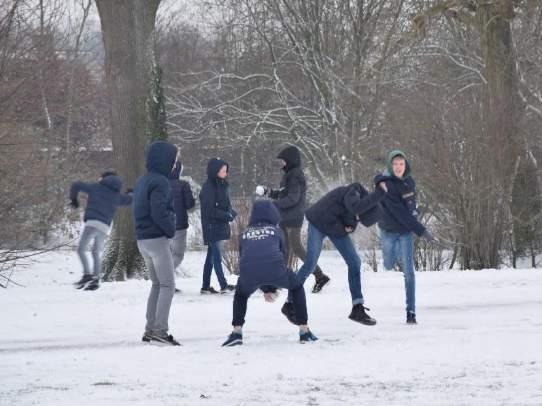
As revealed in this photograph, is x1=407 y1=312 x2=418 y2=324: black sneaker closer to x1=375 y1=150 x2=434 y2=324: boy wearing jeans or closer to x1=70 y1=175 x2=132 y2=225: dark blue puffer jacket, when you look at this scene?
x1=375 y1=150 x2=434 y2=324: boy wearing jeans

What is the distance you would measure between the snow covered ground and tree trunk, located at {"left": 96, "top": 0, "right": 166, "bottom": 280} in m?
3.07

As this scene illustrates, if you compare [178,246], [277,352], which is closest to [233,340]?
[277,352]

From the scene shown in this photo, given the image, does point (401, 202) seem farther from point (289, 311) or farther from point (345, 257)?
point (289, 311)

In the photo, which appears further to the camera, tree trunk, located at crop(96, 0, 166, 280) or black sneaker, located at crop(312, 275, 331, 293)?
tree trunk, located at crop(96, 0, 166, 280)

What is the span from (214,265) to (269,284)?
4.12 m

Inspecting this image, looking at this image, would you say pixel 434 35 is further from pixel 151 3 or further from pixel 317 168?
pixel 151 3

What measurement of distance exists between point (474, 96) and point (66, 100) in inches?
999

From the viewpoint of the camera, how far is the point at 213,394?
696 centimetres

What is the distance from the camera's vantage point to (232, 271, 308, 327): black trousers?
28.7 ft

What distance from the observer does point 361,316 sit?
32.8 ft

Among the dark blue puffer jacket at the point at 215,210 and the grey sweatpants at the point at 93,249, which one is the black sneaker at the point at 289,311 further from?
the grey sweatpants at the point at 93,249

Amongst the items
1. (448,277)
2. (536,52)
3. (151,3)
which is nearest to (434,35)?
(536,52)

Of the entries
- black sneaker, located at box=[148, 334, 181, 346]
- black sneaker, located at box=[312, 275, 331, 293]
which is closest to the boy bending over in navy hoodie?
black sneaker, located at box=[148, 334, 181, 346]

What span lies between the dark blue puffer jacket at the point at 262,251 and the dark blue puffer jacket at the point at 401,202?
63.0 inches
